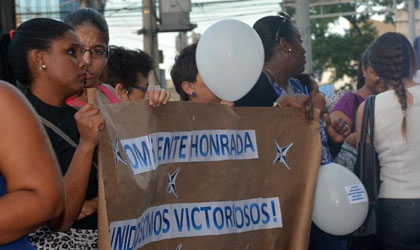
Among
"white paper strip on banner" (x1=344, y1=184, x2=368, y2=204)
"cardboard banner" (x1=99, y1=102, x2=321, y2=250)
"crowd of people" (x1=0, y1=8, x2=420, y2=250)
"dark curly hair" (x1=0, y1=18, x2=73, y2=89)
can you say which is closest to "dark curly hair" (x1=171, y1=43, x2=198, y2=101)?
"crowd of people" (x1=0, y1=8, x2=420, y2=250)

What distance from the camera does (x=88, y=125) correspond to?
2.73 meters

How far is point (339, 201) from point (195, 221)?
0.94 metres

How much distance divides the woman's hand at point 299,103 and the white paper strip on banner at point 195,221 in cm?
47

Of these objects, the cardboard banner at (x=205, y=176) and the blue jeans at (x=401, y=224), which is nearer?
the cardboard banner at (x=205, y=176)

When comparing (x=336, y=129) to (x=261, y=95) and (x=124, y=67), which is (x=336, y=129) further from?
(x=124, y=67)

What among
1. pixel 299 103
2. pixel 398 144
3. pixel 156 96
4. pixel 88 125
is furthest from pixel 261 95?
pixel 88 125

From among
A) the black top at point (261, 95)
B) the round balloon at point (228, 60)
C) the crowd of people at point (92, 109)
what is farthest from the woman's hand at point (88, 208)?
the black top at point (261, 95)

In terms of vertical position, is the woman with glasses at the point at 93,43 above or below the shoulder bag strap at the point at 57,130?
above

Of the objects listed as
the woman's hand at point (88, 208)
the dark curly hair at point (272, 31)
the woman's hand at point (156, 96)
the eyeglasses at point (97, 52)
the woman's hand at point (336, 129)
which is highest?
the dark curly hair at point (272, 31)

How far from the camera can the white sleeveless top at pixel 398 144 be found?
14.0 feet

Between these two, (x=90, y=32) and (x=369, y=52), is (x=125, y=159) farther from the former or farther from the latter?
(x=369, y=52)

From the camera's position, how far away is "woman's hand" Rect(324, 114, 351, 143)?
4227 mm

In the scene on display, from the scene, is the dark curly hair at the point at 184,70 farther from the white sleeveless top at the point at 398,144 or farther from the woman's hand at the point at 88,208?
the woman's hand at the point at 88,208

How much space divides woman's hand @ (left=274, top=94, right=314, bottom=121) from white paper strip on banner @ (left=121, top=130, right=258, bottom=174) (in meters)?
0.30
